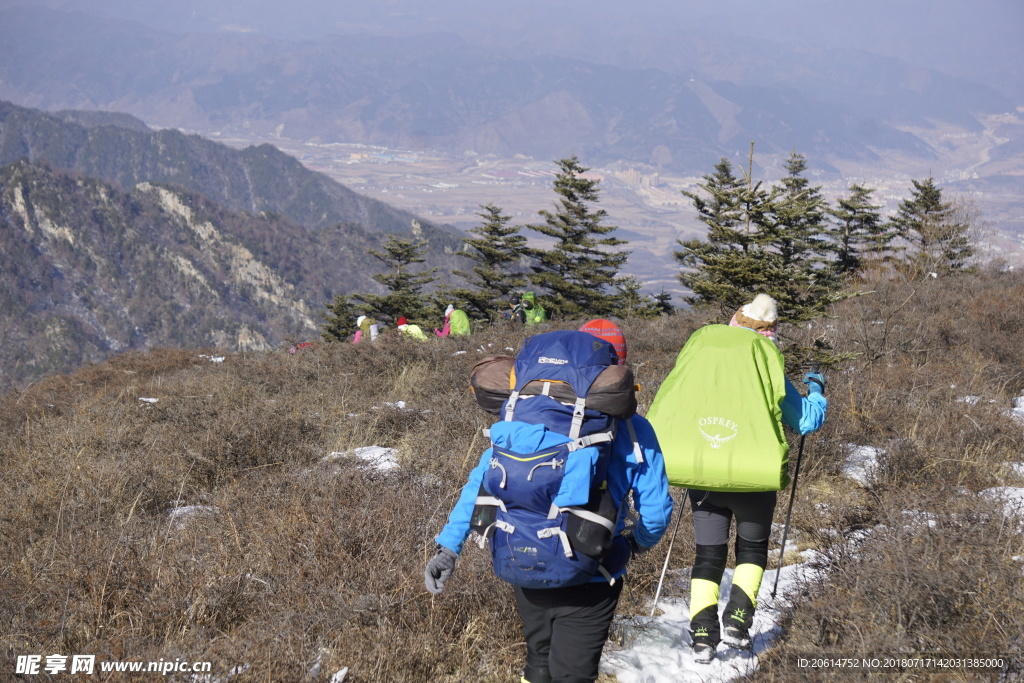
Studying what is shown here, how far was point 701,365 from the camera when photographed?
304 centimetres

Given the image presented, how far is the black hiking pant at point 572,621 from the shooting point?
7.56 feet

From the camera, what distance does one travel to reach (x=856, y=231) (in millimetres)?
29625

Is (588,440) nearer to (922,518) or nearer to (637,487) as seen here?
(637,487)

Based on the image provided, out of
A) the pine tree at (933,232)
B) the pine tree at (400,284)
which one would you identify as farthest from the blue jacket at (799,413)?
the pine tree at (400,284)

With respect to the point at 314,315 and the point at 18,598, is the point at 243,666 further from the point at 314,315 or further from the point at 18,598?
the point at 314,315

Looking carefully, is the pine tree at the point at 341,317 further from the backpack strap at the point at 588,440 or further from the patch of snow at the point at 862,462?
the backpack strap at the point at 588,440

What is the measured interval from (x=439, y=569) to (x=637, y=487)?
0.79 metres

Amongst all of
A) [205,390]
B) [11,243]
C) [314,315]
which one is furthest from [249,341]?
[205,390]

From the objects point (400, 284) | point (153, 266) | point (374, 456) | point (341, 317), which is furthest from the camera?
point (153, 266)

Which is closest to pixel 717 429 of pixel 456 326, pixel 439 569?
pixel 439 569

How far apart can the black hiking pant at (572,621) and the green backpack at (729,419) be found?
0.83 metres

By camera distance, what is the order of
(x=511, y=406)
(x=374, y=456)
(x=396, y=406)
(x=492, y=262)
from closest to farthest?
(x=511, y=406), (x=374, y=456), (x=396, y=406), (x=492, y=262)

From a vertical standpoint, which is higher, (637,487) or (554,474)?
(554,474)

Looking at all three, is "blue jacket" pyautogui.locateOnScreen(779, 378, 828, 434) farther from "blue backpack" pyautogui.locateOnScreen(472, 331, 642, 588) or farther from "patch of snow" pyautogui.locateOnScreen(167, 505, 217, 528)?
"patch of snow" pyautogui.locateOnScreen(167, 505, 217, 528)
